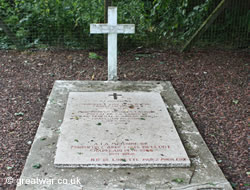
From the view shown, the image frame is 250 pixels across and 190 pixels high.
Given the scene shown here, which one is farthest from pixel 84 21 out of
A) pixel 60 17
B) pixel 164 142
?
pixel 164 142

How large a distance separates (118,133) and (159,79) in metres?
1.92

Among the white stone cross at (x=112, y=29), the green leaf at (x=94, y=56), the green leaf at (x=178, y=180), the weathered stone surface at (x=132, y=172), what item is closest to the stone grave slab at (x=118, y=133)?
the weathered stone surface at (x=132, y=172)

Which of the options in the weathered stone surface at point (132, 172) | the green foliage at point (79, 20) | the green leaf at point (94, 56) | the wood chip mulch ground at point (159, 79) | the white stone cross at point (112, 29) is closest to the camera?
the weathered stone surface at point (132, 172)

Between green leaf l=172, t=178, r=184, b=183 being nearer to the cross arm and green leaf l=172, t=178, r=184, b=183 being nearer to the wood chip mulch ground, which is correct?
the wood chip mulch ground

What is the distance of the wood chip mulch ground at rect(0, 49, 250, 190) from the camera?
323 cm

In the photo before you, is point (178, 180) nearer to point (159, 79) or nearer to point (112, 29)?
point (159, 79)

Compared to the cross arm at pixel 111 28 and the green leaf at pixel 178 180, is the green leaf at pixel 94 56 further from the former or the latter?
the green leaf at pixel 178 180

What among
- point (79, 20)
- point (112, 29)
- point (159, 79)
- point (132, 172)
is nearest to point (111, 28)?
point (112, 29)

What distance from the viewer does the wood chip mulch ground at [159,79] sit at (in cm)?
323

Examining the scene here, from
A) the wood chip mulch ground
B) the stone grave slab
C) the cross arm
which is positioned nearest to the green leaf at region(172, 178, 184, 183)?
the stone grave slab

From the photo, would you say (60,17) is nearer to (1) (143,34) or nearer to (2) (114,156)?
(1) (143,34)

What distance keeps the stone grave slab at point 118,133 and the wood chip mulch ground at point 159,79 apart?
422 mm

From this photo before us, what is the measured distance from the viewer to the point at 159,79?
16.5ft

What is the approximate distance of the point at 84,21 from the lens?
5.97m
